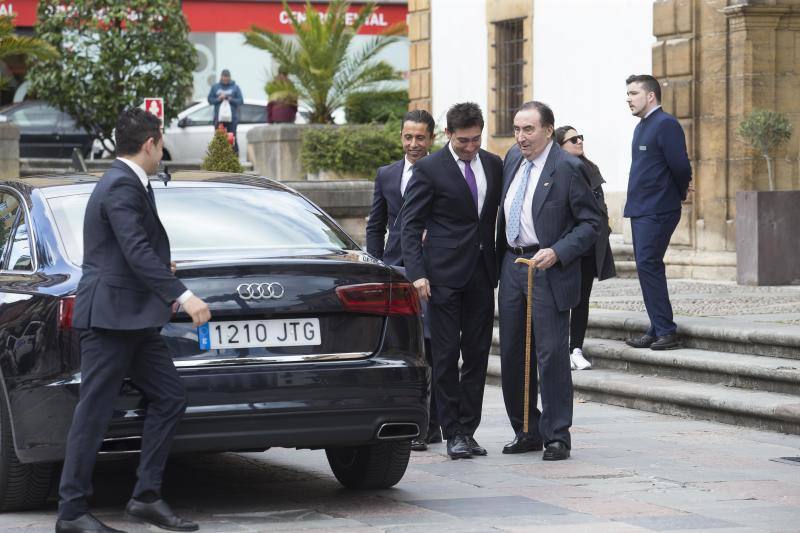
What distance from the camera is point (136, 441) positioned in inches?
251

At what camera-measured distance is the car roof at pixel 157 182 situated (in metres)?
7.30

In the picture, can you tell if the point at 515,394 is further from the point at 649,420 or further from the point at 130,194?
the point at 130,194

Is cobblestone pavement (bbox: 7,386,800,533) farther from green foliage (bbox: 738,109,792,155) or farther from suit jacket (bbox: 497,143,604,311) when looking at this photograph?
green foliage (bbox: 738,109,792,155)

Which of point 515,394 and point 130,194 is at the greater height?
point 130,194

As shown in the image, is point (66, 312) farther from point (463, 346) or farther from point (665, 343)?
point (665, 343)

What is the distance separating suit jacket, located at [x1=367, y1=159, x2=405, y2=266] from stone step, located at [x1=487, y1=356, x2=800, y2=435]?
2.19m

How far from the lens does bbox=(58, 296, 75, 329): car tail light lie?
6355 millimetres

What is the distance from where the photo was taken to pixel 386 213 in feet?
30.1

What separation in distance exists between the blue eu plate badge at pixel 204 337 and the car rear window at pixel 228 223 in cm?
38

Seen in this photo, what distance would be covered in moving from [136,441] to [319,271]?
102 centimetres

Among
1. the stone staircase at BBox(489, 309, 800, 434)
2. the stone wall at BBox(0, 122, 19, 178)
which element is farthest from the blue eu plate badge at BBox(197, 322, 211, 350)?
the stone wall at BBox(0, 122, 19, 178)

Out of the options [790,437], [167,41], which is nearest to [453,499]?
[790,437]

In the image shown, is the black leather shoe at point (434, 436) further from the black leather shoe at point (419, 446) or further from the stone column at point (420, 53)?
the stone column at point (420, 53)

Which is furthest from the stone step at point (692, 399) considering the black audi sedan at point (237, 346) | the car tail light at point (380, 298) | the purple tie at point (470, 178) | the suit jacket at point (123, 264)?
the suit jacket at point (123, 264)
